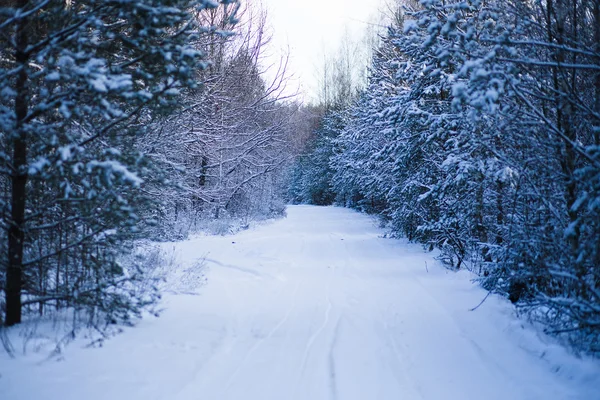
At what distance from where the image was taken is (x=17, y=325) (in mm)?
4488

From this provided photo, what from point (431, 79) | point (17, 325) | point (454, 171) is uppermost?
point (431, 79)

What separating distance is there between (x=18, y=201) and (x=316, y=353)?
12.5 ft

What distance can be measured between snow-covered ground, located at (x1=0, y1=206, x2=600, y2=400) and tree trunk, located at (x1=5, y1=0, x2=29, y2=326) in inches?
37.9

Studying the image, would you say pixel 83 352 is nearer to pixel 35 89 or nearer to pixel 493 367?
pixel 35 89

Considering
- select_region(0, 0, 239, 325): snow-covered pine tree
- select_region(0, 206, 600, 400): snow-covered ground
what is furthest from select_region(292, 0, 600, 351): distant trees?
select_region(0, 0, 239, 325): snow-covered pine tree

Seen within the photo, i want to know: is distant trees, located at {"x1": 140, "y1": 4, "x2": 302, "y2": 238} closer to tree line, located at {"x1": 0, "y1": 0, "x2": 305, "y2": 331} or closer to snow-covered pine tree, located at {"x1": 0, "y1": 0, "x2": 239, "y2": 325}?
tree line, located at {"x1": 0, "y1": 0, "x2": 305, "y2": 331}

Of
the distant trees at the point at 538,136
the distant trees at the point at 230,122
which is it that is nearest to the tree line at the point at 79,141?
the distant trees at the point at 538,136

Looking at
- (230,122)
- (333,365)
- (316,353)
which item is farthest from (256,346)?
(230,122)

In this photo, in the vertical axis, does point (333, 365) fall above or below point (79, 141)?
below

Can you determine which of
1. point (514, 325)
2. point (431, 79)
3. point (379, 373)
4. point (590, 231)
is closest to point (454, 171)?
point (431, 79)

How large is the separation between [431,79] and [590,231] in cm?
820

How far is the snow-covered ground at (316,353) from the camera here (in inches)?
146

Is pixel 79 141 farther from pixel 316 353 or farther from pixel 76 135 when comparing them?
pixel 316 353

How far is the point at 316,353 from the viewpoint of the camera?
4699mm
